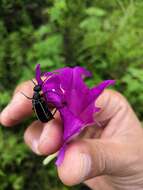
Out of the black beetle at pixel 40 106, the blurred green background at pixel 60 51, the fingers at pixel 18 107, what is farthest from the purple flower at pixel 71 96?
the blurred green background at pixel 60 51

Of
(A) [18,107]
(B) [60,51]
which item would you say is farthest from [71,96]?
(B) [60,51]

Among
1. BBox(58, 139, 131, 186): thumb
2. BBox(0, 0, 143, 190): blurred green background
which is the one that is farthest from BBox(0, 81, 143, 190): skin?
BBox(0, 0, 143, 190): blurred green background

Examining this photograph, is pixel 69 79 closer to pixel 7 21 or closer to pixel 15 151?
pixel 15 151

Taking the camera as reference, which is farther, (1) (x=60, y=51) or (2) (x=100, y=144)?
(1) (x=60, y=51)

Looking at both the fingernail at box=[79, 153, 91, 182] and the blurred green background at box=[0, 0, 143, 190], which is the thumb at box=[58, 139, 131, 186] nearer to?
the fingernail at box=[79, 153, 91, 182]

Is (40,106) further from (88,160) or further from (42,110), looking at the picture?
(88,160)

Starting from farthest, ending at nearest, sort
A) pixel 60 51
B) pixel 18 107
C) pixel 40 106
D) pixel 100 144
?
pixel 60 51
pixel 18 107
pixel 100 144
pixel 40 106

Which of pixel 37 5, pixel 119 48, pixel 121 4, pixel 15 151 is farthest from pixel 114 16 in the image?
pixel 15 151
